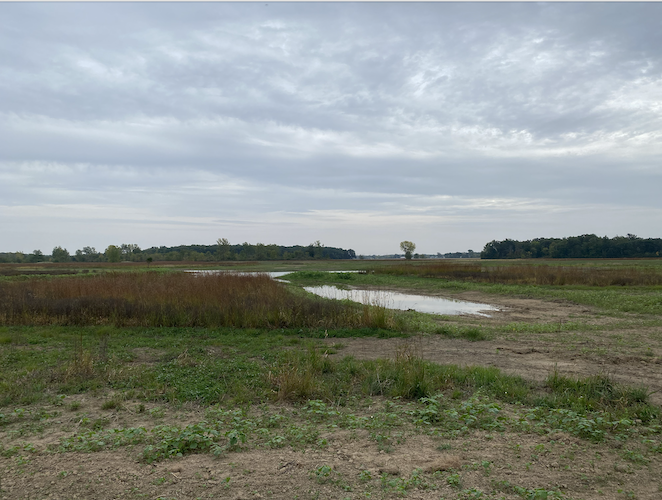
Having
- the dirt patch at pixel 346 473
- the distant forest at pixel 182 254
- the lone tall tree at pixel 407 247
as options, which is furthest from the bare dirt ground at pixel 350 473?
the lone tall tree at pixel 407 247

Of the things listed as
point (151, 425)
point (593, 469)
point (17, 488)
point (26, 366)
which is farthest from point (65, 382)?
point (593, 469)

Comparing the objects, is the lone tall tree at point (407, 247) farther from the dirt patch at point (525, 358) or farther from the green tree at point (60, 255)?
the dirt patch at point (525, 358)

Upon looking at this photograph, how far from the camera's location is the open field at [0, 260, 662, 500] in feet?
12.4

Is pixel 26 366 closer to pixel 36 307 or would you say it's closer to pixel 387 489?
pixel 36 307

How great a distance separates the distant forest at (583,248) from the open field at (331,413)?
99337mm

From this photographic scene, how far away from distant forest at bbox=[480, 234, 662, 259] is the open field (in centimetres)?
9934

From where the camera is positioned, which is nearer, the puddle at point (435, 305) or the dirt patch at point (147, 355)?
the dirt patch at point (147, 355)

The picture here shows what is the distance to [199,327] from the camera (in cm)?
1272

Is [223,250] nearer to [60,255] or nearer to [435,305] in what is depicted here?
[60,255]

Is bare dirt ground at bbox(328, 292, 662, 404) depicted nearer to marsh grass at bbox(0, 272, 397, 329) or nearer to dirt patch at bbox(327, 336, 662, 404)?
dirt patch at bbox(327, 336, 662, 404)

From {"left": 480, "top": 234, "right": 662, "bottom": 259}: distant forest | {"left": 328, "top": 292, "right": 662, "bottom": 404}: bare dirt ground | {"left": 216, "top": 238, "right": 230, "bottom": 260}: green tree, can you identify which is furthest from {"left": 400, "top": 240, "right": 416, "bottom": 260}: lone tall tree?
{"left": 328, "top": 292, "right": 662, "bottom": 404}: bare dirt ground

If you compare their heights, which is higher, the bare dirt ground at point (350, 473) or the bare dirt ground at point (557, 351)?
the bare dirt ground at point (350, 473)

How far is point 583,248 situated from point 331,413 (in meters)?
112

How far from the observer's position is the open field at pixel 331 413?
3.78 meters
